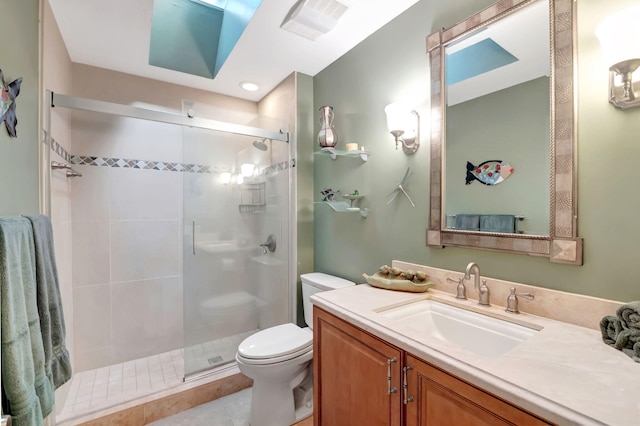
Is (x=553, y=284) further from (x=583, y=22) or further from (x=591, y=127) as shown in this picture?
(x=583, y=22)

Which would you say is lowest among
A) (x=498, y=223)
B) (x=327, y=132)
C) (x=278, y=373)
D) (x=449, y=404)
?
(x=278, y=373)

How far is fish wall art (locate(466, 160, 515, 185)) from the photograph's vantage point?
1248 millimetres

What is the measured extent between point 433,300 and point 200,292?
1.78 meters

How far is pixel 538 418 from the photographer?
2.10 feet

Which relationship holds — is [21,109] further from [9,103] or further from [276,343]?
[276,343]

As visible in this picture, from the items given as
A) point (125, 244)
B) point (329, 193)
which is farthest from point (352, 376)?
point (125, 244)

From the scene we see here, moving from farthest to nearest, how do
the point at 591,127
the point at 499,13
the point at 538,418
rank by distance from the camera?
the point at 499,13 → the point at 591,127 → the point at 538,418

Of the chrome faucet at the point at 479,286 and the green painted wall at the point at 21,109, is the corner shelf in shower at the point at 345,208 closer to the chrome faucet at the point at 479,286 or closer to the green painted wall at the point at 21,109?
the chrome faucet at the point at 479,286

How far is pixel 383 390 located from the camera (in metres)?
1.03

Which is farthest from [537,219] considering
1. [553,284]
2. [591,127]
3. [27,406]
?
[27,406]

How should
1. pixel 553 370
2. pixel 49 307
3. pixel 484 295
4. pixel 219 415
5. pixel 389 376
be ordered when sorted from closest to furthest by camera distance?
pixel 553 370
pixel 389 376
pixel 49 307
pixel 484 295
pixel 219 415

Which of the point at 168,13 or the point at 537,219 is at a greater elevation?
the point at 168,13

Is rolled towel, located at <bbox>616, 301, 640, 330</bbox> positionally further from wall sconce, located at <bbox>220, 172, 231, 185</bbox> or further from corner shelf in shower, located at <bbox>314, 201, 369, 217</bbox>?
wall sconce, located at <bbox>220, 172, 231, 185</bbox>

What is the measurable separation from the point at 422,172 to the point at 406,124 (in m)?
0.28
